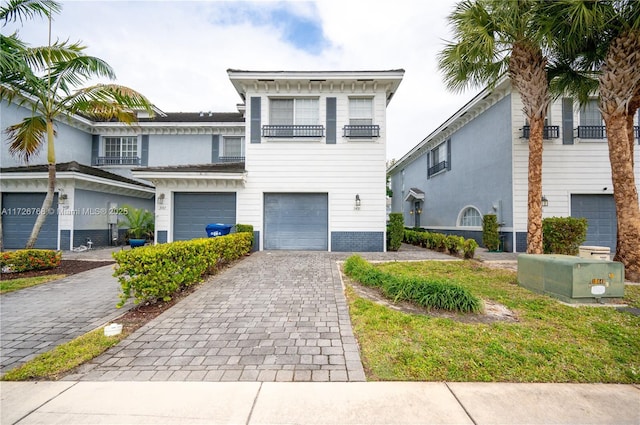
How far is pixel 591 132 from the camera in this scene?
10.8m

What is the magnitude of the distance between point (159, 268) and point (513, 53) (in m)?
9.91

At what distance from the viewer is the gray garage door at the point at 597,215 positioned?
10.9 meters

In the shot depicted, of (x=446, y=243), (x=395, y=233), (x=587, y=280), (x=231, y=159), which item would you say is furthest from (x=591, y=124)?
(x=231, y=159)

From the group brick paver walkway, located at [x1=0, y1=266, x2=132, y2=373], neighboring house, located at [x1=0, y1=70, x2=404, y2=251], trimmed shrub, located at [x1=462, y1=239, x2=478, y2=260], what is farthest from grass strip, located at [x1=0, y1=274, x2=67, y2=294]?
trimmed shrub, located at [x1=462, y1=239, x2=478, y2=260]

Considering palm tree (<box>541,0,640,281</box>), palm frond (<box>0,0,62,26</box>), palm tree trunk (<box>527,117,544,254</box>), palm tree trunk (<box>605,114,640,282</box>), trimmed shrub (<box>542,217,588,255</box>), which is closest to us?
palm tree (<box>541,0,640,281</box>)

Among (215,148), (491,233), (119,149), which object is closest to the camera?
(491,233)

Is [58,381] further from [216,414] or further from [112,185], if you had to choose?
[112,185]

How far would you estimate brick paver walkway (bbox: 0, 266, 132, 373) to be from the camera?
11.0 ft

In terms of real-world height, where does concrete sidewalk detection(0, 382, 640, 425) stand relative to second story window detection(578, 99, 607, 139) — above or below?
below

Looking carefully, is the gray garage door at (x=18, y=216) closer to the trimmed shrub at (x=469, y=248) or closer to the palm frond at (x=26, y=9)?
the palm frond at (x=26, y=9)

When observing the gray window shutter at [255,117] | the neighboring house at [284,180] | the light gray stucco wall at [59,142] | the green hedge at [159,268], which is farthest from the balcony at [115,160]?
the green hedge at [159,268]

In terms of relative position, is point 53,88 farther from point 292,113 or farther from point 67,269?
point 292,113

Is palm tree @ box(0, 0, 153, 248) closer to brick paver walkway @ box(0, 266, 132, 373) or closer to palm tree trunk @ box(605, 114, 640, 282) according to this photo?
brick paver walkway @ box(0, 266, 132, 373)

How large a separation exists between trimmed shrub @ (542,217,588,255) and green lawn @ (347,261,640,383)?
6.07m
